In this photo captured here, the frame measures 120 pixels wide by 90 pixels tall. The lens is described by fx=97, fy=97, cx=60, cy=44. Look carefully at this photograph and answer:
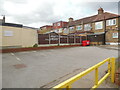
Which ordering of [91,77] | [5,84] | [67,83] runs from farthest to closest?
[91,77], [5,84], [67,83]

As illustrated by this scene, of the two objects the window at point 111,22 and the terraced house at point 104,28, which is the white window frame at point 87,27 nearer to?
the terraced house at point 104,28

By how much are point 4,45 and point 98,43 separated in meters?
19.0

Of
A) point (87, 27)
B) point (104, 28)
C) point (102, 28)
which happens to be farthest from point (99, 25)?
point (87, 27)

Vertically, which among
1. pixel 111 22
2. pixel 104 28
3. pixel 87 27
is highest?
pixel 111 22

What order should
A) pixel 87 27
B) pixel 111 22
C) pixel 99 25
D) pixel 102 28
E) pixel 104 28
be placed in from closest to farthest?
1. pixel 111 22
2. pixel 104 28
3. pixel 102 28
4. pixel 99 25
5. pixel 87 27

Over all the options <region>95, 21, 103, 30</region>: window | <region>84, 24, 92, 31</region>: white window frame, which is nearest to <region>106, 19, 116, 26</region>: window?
<region>95, 21, 103, 30</region>: window

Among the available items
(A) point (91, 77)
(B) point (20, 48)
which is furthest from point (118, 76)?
(B) point (20, 48)

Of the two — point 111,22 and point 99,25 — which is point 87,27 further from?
point 111,22

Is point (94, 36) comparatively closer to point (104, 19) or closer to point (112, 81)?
point (104, 19)

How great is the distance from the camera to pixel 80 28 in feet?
106

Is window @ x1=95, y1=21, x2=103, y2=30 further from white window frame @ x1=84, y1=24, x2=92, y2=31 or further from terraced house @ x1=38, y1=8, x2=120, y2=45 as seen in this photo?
white window frame @ x1=84, y1=24, x2=92, y2=31

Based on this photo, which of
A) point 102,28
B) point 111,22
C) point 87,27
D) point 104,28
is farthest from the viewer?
point 87,27

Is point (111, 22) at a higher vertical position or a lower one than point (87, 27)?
higher

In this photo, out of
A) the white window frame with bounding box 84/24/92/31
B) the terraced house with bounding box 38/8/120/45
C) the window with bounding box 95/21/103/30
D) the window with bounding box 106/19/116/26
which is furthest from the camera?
the white window frame with bounding box 84/24/92/31
